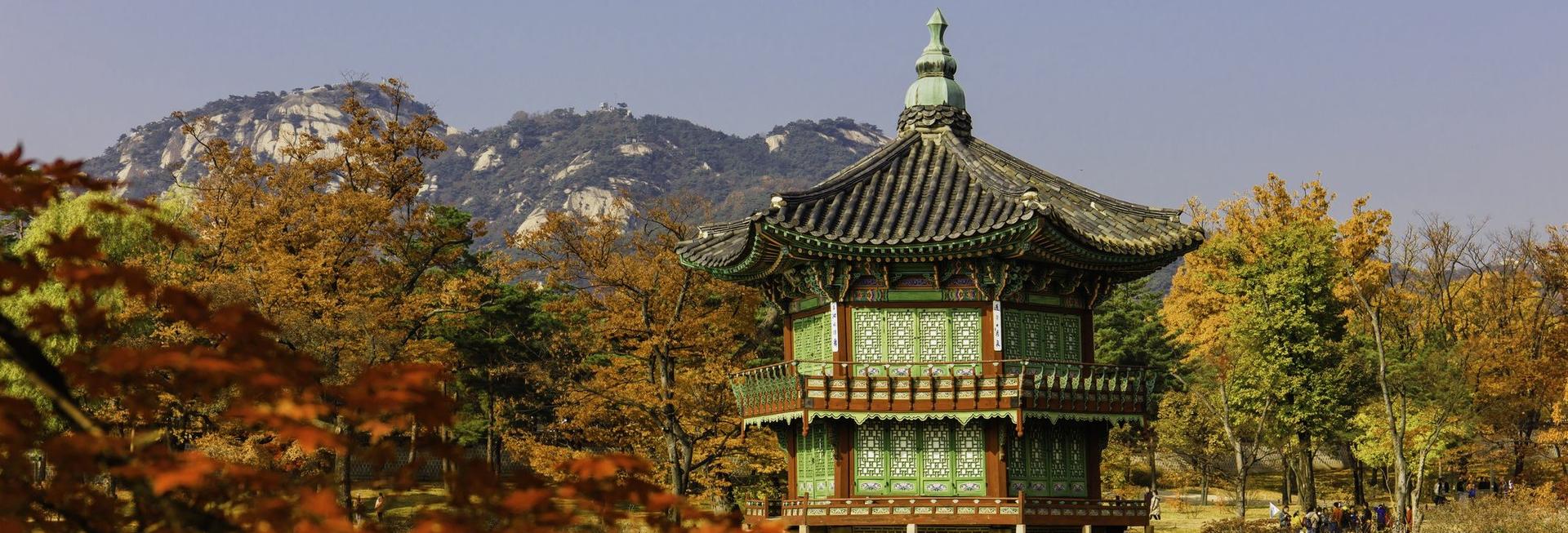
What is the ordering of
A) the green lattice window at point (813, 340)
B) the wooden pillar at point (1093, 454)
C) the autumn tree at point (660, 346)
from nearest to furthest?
the green lattice window at point (813, 340) < the wooden pillar at point (1093, 454) < the autumn tree at point (660, 346)

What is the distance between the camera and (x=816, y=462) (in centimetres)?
2886

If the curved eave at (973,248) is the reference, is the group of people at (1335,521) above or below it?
below

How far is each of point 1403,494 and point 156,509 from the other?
→ 39358 millimetres

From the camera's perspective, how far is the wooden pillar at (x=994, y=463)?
27.5 meters

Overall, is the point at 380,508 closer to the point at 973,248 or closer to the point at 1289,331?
the point at 973,248

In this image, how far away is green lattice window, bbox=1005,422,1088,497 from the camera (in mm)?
27984

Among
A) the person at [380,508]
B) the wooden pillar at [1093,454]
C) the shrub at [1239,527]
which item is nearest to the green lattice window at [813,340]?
the wooden pillar at [1093,454]

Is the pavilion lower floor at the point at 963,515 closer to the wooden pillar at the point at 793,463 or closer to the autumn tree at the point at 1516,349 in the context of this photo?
the wooden pillar at the point at 793,463

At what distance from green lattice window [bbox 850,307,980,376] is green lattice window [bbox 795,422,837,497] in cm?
153

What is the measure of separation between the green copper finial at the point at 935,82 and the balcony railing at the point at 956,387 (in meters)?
6.49

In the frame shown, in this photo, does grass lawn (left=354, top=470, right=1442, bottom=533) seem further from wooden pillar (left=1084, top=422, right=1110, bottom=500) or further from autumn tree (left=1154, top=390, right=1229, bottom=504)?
wooden pillar (left=1084, top=422, right=1110, bottom=500)

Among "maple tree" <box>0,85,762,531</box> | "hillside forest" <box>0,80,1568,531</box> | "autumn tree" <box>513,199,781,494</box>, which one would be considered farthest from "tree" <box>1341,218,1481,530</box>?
"maple tree" <box>0,85,762,531</box>

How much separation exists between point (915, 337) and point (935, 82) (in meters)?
6.24

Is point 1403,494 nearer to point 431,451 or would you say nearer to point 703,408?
point 703,408
